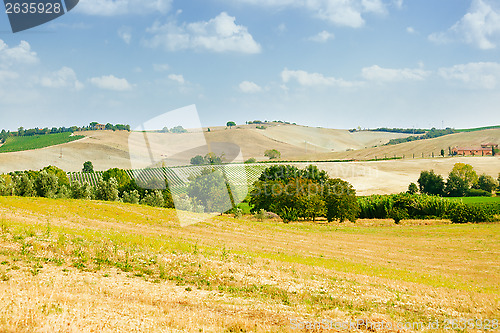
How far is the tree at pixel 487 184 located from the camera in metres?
111

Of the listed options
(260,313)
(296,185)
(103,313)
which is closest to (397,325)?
(260,313)

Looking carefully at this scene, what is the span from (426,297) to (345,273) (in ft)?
17.0

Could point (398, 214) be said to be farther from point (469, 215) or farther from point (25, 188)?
point (25, 188)

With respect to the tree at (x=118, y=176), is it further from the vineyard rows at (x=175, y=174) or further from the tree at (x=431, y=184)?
the tree at (x=431, y=184)

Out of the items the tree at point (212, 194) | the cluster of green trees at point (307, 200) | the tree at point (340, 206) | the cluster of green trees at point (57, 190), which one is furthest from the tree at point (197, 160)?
the tree at point (340, 206)

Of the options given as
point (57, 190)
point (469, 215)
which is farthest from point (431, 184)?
point (57, 190)

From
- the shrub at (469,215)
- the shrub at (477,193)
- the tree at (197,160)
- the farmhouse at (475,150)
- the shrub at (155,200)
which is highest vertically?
the farmhouse at (475,150)

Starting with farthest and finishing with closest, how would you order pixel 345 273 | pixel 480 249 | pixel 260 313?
pixel 480 249, pixel 345 273, pixel 260 313

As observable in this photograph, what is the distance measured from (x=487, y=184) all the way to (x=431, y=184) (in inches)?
631

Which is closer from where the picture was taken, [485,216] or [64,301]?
[64,301]

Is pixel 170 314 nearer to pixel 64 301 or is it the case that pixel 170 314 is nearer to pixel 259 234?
pixel 64 301

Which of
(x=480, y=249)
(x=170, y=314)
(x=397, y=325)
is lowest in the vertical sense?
(x=480, y=249)

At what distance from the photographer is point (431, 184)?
371 feet

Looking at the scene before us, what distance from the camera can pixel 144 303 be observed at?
1171 cm
